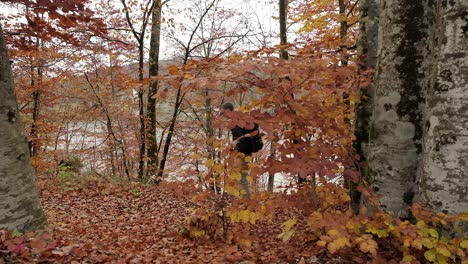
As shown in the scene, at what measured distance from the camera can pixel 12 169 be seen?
3631mm

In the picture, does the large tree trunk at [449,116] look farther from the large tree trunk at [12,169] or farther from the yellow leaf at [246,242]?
the large tree trunk at [12,169]

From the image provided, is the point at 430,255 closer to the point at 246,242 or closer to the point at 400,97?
the point at 400,97

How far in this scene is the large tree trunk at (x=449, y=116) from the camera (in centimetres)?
260

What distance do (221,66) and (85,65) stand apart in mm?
13316

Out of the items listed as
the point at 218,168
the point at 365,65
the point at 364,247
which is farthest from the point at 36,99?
the point at 364,247

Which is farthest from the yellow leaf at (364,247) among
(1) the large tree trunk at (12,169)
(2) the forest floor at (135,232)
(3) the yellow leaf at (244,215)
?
(1) the large tree trunk at (12,169)

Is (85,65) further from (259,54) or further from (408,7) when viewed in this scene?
(408,7)

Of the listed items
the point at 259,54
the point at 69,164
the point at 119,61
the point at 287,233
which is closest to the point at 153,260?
the point at 287,233

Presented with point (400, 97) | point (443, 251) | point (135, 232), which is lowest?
point (135, 232)

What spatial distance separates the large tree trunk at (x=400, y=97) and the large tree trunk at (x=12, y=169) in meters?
3.68

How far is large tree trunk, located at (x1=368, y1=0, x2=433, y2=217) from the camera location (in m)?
3.17

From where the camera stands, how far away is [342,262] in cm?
347

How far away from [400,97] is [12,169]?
13.0 ft

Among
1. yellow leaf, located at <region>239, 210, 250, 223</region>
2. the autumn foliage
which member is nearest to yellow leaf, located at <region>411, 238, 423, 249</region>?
the autumn foliage
